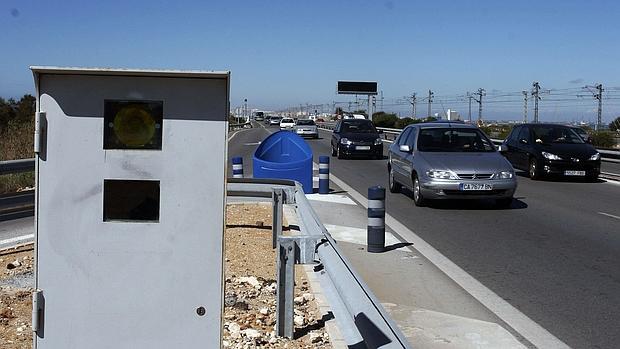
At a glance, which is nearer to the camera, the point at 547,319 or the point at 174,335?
the point at 174,335

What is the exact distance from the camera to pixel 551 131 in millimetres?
21562

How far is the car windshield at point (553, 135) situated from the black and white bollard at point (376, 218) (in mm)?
13183

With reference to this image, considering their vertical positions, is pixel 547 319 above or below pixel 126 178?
below

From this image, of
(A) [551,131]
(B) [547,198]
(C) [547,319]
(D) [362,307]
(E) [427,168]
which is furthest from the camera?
(A) [551,131]

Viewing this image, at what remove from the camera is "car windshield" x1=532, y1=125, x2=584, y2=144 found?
70.0ft

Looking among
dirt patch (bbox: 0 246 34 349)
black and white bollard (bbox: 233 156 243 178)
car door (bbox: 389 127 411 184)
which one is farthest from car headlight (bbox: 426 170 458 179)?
dirt patch (bbox: 0 246 34 349)

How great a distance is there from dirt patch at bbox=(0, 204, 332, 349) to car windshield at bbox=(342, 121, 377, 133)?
21201 mm

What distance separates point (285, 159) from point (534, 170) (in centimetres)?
842

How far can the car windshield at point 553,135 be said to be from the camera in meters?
21.3

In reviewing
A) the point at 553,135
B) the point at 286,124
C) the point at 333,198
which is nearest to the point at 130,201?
the point at 333,198

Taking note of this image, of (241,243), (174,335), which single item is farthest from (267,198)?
(174,335)

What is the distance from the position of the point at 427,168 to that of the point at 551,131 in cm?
918

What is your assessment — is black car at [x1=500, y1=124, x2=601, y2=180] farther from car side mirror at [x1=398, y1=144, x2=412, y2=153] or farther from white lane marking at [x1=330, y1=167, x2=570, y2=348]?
white lane marking at [x1=330, y1=167, x2=570, y2=348]

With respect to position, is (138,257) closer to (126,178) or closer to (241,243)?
(126,178)
